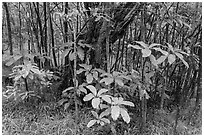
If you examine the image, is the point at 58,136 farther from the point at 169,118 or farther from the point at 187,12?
the point at 187,12

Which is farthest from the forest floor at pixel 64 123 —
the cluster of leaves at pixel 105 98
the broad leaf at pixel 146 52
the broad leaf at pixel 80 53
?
the broad leaf at pixel 146 52

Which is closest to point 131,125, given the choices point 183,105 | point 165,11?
point 183,105

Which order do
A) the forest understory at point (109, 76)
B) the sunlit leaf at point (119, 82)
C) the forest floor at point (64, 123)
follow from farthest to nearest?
the forest floor at point (64, 123)
the forest understory at point (109, 76)
the sunlit leaf at point (119, 82)

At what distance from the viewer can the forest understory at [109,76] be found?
5.65 ft

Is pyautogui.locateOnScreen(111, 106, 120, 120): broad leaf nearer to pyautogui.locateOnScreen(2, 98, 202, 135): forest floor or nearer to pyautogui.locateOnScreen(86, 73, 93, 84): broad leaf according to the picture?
pyautogui.locateOnScreen(86, 73, 93, 84): broad leaf

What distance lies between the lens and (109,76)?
165 centimetres

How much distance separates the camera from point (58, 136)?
188cm

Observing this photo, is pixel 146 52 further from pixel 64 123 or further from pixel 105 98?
pixel 64 123

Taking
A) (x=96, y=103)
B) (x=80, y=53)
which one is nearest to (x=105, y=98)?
(x=96, y=103)

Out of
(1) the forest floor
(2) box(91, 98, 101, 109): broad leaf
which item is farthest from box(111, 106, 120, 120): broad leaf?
(1) the forest floor

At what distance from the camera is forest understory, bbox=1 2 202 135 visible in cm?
172

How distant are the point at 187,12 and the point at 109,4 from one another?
27.2 inches

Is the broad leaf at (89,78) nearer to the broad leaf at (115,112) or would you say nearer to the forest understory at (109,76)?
the forest understory at (109,76)

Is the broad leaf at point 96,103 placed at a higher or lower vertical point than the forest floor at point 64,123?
higher
